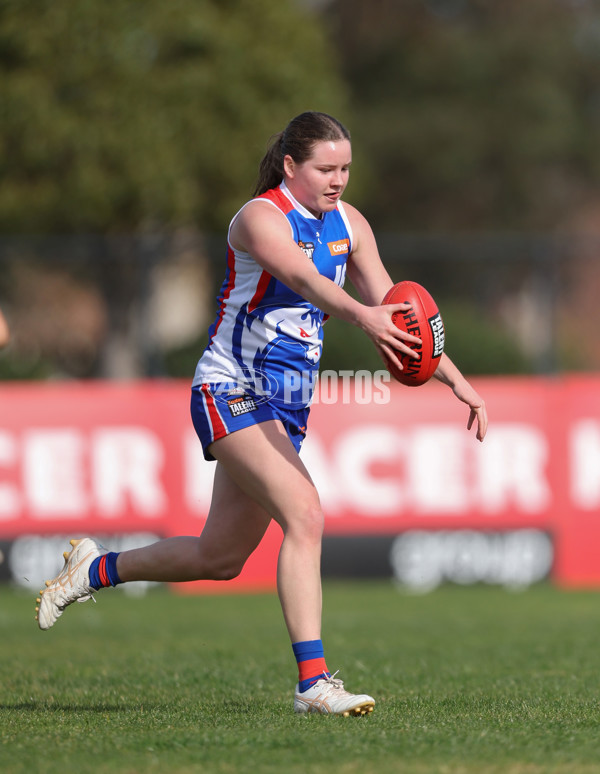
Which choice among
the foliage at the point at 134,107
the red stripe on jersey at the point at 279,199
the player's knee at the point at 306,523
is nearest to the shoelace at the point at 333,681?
the player's knee at the point at 306,523

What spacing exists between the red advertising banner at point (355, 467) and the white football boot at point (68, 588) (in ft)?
18.8

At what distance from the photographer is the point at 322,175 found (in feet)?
15.7

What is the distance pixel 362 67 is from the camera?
99.1ft

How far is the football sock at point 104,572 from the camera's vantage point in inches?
206

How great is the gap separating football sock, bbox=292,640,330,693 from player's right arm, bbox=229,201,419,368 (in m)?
1.07

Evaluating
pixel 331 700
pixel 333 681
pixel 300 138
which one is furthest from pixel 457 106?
pixel 331 700

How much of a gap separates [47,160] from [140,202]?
145 centimetres

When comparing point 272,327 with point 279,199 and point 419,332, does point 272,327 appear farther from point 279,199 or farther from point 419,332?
point 419,332

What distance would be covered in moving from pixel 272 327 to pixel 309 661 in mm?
1232

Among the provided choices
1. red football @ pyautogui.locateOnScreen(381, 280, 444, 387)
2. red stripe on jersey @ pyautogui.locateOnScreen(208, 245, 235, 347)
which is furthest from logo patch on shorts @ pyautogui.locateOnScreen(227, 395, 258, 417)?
red football @ pyautogui.locateOnScreen(381, 280, 444, 387)

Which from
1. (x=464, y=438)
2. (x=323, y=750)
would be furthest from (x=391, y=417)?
(x=323, y=750)

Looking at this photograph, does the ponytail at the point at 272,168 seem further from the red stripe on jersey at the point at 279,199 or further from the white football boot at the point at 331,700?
the white football boot at the point at 331,700

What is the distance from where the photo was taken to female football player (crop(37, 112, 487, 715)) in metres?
4.69

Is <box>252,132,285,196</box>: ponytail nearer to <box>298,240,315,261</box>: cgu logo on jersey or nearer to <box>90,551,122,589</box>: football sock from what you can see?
<box>298,240,315,261</box>: cgu logo on jersey
